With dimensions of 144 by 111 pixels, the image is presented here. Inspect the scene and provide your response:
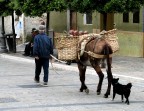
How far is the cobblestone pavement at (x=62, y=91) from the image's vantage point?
1050 centimetres

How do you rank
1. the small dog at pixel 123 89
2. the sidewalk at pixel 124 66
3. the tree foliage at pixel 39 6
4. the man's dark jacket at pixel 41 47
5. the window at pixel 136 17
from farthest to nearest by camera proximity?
1. the window at pixel 136 17
2. the tree foliage at pixel 39 6
3. the sidewalk at pixel 124 66
4. the man's dark jacket at pixel 41 47
5. the small dog at pixel 123 89

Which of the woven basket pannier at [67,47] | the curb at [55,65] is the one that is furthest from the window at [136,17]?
the woven basket pannier at [67,47]

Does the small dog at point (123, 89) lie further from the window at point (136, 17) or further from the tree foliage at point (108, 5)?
the window at point (136, 17)

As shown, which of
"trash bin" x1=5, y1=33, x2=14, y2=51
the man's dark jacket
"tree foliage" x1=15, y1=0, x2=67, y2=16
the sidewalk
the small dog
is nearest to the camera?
the small dog

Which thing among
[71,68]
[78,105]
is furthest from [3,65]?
[78,105]

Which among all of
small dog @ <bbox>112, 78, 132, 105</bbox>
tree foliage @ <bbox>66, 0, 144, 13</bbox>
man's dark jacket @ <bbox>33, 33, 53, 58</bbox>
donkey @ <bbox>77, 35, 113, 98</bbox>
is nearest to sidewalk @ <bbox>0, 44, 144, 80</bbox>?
tree foliage @ <bbox>66, 0, 144, 13</bbox>

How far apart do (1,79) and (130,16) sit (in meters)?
12.3

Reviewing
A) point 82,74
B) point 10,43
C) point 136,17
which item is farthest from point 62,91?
point 10,43

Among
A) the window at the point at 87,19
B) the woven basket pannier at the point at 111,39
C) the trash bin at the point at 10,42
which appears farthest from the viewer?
the window at the point at 87,19

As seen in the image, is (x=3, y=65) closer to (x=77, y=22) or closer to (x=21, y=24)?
(x=77, y=22)

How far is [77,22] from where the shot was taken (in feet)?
99.9

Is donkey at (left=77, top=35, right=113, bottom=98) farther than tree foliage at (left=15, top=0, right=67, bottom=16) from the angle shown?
No

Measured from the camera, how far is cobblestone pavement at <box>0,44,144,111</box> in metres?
10.5

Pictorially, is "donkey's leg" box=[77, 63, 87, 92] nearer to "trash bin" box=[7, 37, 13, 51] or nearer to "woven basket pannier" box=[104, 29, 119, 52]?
"woven basket pannier" box=[104, 29, 119, 52]
